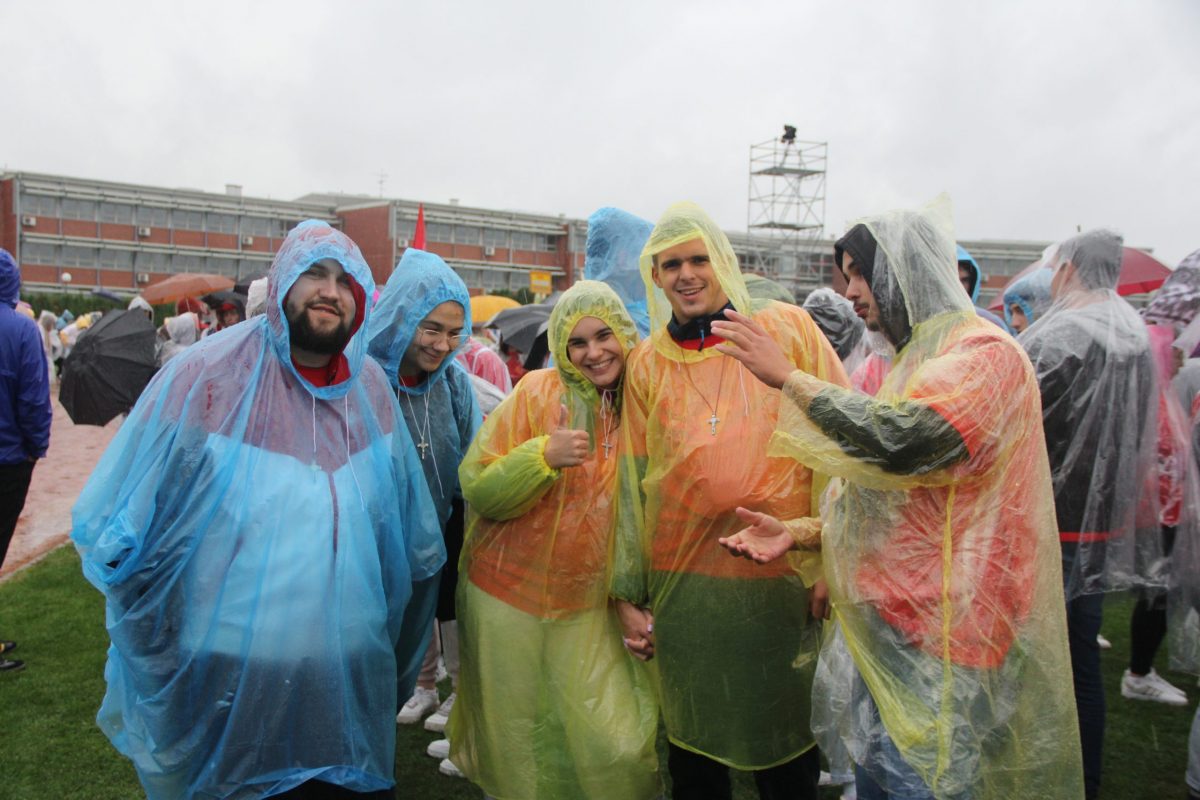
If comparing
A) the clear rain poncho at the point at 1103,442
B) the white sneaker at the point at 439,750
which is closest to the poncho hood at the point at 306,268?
the white sneaker at the point at 439,750

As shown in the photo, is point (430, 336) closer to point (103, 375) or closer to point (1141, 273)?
point (103, 375)

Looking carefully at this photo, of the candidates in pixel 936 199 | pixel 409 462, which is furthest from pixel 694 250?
pixel 409 462

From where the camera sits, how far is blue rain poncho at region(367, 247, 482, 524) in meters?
2.79

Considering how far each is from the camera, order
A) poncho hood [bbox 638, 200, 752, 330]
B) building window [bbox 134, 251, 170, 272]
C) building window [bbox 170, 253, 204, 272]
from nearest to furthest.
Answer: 1. poncho hood [bbox 638, 200, 752, 330]
2. building window [bbox 134, 251, 170, 272]
3. building window [bbox 170, 253, 204, 272]

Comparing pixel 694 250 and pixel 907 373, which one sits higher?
pixel 694 250

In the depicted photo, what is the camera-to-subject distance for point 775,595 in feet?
7.13

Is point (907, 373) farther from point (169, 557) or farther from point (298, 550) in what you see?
point (169, 557)

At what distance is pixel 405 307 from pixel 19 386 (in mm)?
2151

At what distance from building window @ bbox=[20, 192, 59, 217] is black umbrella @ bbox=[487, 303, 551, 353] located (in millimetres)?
37890

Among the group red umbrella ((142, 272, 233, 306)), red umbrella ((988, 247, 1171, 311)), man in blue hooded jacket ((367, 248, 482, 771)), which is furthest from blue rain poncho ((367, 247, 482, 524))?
red umbrella ((142, 272, 233, 306))

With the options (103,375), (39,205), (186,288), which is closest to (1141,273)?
(103,375)

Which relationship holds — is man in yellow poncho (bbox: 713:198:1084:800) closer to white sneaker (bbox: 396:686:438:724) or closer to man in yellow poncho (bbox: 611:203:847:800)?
man in yellow poncho (bbox: 611:203:847:800)

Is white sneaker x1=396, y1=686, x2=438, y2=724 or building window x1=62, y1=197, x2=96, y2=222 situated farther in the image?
building window x1=62, y1=197, x2=96, y2=222

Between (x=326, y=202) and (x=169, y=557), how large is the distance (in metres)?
47.6
